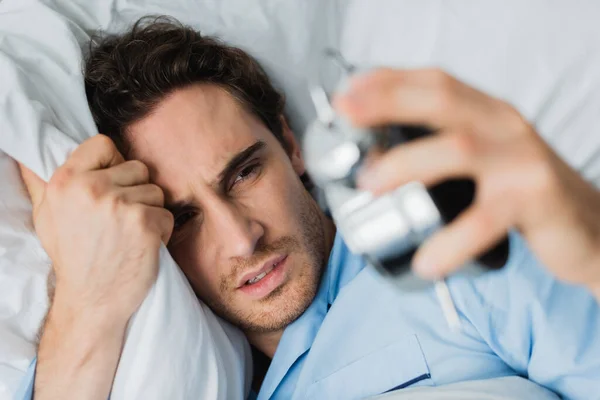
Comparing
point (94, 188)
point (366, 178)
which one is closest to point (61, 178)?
point (94, 188)

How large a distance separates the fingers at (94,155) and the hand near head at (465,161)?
0.57 m

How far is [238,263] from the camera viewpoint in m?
0.94

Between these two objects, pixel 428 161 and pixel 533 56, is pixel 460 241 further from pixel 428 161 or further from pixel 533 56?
pixel 533 56

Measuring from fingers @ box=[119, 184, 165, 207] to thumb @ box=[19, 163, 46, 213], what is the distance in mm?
140

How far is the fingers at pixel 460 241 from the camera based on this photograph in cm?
40

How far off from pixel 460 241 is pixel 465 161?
0.05 metres

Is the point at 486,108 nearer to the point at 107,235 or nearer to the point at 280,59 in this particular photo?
the point at 107,235

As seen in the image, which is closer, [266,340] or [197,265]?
[197,265]

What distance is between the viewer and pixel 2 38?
99cm

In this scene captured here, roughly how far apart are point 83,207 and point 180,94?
0.88 ft

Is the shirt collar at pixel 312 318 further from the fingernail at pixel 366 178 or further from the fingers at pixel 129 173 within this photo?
the fingernail at pixel 366 178

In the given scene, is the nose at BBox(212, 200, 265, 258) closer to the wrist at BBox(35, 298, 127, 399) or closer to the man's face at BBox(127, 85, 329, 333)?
the man's face at BBox(127, 85, 329, 333)

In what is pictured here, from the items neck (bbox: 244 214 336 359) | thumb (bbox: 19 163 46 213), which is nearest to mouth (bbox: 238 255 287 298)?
neck (bbox: 244 214 336 359)

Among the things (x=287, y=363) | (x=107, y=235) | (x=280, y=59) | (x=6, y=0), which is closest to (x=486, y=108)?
(x=107, y=235)
